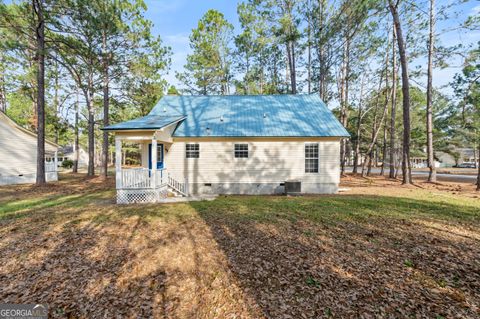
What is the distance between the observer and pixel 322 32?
61.8 ft

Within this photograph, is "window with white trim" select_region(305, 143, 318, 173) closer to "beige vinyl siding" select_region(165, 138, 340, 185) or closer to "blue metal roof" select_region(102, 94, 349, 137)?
"beige vinyl siding" select_region(165, 138, 340, 185)

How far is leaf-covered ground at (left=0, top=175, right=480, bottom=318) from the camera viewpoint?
3.14 metres

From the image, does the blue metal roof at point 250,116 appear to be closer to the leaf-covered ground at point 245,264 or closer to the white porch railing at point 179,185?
the white porch railing at point 179,185

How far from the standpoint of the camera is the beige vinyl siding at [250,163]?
12289mm

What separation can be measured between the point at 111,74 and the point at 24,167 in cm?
1029

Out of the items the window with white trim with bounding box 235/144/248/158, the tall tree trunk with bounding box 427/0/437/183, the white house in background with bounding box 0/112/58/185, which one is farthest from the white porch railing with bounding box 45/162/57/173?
the tall tree trunk with bounding box 427/0/437/183

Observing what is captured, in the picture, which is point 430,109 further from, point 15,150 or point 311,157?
point 15,150

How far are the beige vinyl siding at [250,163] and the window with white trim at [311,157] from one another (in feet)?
0.70

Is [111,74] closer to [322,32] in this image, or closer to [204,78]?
[204,78]

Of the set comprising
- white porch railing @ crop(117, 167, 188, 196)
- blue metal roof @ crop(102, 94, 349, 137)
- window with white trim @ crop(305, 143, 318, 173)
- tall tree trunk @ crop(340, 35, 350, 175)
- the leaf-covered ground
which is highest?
tall tree trunk @ crop(340, 35, 350, 175)

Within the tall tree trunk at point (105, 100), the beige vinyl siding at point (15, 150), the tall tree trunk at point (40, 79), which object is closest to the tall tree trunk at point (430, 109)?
the tall tree trunk at point (105, 100)

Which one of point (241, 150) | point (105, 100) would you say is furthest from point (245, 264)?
point (105, 100)

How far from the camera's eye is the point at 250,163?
40.8 feet

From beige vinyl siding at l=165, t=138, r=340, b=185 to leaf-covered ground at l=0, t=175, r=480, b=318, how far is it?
5050mm
